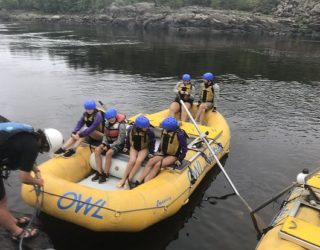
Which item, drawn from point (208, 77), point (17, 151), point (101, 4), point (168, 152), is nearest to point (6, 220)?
point (17, 151)

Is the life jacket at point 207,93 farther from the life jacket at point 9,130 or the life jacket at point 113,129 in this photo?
the life jacket at point 9,130

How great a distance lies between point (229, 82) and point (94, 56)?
12060mm

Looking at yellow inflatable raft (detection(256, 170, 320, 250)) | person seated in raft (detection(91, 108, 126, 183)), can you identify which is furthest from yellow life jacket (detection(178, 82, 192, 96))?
yellow inflatable raft (detection(256, 170, 320, 250))

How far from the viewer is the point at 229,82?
64.4 feet

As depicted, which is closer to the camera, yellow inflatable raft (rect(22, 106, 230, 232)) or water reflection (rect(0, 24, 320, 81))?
yellow inflatable raft (rect(22, 106, 230, 232))

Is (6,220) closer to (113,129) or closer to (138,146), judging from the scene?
(138,146)

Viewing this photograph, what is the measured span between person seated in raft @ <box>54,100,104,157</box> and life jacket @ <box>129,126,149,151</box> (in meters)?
1.04

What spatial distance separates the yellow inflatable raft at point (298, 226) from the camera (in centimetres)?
489

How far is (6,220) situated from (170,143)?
341 centimetres

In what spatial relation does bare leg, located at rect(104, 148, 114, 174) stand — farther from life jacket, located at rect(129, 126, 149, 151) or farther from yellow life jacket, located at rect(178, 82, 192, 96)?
yellow life jacket, located at rect(178, 82, 192, 96)

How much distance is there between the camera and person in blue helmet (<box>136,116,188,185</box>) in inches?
279

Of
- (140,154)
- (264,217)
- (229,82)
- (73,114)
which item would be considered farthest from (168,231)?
(229,82)

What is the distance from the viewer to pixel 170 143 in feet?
23.4

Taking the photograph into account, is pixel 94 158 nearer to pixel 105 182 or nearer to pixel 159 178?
pixel 105 182
